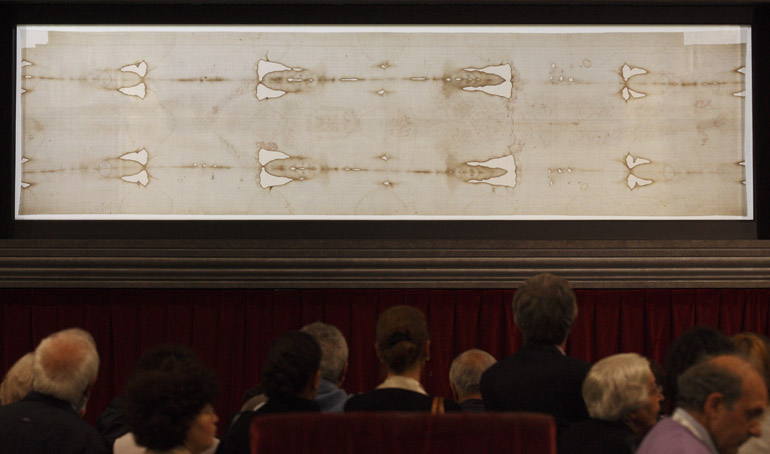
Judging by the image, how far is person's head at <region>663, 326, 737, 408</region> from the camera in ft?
7.91

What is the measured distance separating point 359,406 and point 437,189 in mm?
1870

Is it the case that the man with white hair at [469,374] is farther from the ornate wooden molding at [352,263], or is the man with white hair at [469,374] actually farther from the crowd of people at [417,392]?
the ornate wooden molding at [352,263]

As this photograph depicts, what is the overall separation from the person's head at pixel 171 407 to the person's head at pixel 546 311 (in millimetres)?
1100

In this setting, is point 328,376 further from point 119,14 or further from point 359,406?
point 119,14

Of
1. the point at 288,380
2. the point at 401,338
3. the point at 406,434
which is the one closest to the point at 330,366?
the point at 401,338

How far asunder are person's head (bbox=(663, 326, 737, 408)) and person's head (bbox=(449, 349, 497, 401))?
706mm

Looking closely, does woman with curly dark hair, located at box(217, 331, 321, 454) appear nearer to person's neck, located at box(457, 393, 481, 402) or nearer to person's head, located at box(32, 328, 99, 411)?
person's head, located at box(32, 328, 99, 411)

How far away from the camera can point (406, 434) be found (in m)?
1.78

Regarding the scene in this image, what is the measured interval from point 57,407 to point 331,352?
0.88 metres

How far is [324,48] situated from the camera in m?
4.35

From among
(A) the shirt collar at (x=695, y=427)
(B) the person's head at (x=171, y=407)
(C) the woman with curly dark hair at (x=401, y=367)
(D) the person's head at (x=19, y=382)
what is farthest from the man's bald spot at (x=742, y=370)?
(D) the person's head at (x=19, y=382)

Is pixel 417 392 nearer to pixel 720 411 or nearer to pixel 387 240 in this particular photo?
pixel 720 411

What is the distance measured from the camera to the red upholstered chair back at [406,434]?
1.77m

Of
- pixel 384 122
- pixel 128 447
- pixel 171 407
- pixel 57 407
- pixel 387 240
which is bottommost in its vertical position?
pixel 128 447
